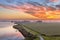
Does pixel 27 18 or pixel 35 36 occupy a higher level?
pixel 27 18

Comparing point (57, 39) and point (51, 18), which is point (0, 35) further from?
point (57, 39)

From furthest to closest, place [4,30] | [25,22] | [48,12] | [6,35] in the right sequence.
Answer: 1. [4,30]
2. [6,35]
3. [48,12]
4. [25,22]

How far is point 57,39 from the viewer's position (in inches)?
93.0

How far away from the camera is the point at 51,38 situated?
2352 millimetres

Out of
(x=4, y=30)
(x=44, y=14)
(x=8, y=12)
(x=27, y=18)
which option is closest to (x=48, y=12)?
(x=44, y=14)

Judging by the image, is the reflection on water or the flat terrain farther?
the reflection on water

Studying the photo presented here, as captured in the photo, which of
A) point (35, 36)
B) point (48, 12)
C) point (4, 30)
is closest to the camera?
point (35, 36)

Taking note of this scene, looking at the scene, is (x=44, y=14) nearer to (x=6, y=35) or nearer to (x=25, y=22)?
(x=25, y=22)

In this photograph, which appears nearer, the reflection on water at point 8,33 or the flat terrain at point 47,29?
the flat terrain at point 47,29

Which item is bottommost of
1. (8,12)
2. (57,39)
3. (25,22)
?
(57,39)

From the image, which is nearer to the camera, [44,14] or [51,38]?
[51,38]

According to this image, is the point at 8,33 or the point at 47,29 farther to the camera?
the point at 8,33

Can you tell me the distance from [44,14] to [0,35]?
1.58m

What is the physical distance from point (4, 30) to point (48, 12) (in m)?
1.71
